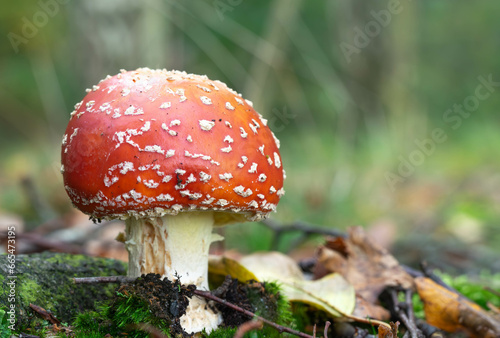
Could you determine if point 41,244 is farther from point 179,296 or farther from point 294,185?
point 294,185

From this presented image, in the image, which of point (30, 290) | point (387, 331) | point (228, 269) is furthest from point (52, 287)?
point (387, 331)

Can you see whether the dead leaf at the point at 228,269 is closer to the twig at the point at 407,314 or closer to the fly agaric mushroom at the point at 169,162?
the fly agaric mushroom at the point at 169,162

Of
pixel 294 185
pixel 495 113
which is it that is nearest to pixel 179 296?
pixel 294 185

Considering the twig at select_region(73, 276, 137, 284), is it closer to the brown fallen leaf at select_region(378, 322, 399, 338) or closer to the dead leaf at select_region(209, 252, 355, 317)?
the dead leaf at select_region(209, 252, 355, 317)

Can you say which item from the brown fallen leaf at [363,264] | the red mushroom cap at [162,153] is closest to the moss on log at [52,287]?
the red mushroom cap at [162,153]

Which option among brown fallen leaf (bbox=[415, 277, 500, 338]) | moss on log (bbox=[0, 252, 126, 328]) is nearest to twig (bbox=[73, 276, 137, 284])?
moss on log (bbox=[0, 252, 126, 328])

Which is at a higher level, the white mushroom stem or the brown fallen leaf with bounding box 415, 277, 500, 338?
the white mushroom stem
